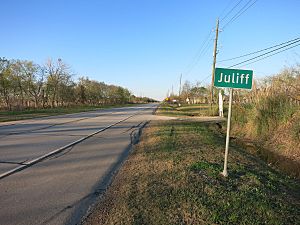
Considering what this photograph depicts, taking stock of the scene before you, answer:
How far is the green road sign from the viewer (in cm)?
441

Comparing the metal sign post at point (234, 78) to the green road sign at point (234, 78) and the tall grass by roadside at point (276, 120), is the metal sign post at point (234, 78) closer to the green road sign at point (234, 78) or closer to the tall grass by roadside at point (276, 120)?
the green road sign at point (234, 78)

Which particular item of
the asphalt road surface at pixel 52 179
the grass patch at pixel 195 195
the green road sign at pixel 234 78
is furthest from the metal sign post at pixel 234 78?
the asphalt road surface at pixel 52 179

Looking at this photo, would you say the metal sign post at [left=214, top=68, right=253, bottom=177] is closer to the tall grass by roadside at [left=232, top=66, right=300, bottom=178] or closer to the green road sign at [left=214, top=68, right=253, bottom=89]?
the green road sign at [left=214, top=68, right=253, bottom=89]

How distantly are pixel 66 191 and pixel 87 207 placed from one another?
2.70ft

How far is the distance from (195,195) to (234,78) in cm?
258

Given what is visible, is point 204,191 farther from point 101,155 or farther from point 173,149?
point 101,155

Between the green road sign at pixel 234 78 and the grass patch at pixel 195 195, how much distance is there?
2.12m

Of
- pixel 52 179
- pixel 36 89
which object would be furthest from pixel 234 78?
pixel 36 89

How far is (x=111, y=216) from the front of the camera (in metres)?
3.14

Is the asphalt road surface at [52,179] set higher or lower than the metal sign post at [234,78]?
lower

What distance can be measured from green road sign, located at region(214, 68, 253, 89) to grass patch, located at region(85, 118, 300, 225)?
2124 millimetres

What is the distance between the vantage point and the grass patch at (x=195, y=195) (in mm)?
3101

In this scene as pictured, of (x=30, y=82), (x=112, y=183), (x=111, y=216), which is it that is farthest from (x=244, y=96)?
(x=30, y=82)

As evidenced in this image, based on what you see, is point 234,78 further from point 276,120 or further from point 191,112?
point 191,112
